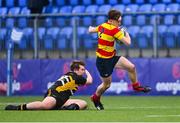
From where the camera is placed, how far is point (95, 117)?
1211 cm

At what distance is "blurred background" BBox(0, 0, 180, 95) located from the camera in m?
21.8

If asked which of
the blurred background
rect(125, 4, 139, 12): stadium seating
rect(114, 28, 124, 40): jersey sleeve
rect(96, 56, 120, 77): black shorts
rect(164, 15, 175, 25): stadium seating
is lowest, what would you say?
the blurred background

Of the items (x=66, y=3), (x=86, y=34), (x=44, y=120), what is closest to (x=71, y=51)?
(x=86, y=34)

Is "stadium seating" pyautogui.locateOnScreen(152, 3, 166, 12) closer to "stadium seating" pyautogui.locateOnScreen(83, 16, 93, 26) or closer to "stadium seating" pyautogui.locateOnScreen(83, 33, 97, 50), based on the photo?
"stadium seating" pyautogui.locateOnScreen(83, 16, 93, 26)

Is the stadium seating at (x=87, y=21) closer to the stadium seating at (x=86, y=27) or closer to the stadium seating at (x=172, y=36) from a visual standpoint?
the stadium seating at (x=86, y=27)

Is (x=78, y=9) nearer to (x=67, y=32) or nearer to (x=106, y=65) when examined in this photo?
(x=67, y=32)

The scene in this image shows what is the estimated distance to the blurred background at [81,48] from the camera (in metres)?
21.8

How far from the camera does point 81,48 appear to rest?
74.1 ft

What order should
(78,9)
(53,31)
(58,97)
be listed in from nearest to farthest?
(58,97) → (53,31) → (78,9)

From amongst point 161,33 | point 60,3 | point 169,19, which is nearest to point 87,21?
point 161,33

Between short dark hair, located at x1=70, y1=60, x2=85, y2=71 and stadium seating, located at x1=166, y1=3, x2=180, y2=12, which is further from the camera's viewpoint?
stadium seating, located at x1=166, y1=3, x2=180, y2=12

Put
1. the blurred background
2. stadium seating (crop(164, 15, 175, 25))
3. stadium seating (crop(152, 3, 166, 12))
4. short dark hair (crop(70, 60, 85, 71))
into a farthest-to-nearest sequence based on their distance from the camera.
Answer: stadium seating (crop(152, 3, 166, 12)) < stadium seating (crop(164, 15, 175, 25)) < the blurred background < short dark hair (crop(70, 60, 85, 71))

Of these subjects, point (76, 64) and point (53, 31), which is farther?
point (53, 31)

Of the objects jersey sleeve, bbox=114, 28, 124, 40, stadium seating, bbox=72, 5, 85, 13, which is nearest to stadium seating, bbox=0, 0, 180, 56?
stadium seating, bbox=72, 5, 85, 13
